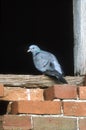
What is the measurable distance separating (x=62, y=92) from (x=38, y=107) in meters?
0.17

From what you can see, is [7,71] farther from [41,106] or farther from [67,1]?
[41,106]

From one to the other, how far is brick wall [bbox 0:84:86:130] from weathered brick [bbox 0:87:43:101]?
0.8 inches

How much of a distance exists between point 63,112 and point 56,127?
0.10m

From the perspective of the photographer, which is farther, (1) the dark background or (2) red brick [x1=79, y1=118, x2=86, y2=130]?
(1) the dark background

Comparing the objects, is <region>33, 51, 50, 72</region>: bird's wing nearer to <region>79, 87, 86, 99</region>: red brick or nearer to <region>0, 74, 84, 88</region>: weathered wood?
<region>0, 74, 84, 88</region>: weathered wood

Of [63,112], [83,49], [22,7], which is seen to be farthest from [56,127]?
[22,7]

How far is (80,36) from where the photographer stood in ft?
12.7

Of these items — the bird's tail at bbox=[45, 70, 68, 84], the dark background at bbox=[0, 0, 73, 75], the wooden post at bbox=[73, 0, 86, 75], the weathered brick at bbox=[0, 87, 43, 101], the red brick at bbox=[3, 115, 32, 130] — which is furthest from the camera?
the dark background at bbox=[0, 0, 73, 75]

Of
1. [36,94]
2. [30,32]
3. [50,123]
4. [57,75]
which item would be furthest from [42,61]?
[30,32]

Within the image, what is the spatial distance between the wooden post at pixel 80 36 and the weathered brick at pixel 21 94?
34cm

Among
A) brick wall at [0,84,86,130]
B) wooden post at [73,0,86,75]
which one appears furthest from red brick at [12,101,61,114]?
wooden post at [73,0,86,75]

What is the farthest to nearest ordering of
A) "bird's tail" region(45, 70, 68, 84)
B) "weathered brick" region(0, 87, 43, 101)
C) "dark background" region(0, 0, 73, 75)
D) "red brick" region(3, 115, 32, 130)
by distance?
"dark background" region(0, 0, 73, 75)
"bird's tail" region(45, 70, 68, 84)
"weathered brick" region(0, 87, 43, 101)
"red brick" region(3, 115, 32, 130)

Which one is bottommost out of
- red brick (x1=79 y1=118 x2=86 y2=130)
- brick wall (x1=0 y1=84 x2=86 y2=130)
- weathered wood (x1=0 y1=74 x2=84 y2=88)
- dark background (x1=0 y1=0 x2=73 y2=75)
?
red brick (x1=79 y1=118 x2=86 y2=130)

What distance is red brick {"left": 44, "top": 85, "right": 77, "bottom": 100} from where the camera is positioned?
3.54m
